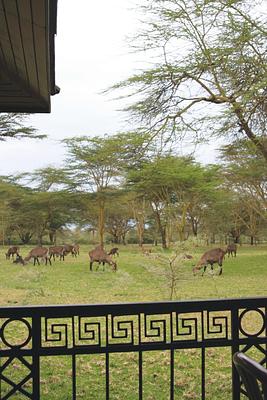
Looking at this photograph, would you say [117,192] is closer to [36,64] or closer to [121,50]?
[121,50]

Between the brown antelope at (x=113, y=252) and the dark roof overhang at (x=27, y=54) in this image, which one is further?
the brown antelope at (x=113, y=252)

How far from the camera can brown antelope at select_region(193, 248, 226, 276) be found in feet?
21.2

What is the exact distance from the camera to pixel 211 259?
6617 mm

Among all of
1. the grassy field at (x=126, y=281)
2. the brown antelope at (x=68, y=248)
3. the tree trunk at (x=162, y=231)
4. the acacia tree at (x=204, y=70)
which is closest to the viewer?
the acacia tree at (x=204, y=70)

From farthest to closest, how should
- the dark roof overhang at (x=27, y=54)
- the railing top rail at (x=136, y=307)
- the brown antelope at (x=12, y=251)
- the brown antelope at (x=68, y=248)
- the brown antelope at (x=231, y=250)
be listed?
the brown antelope at (x=231, y=250)
the brown antelope at (x=68, y=248)
the brown antelope at (x=12, y=251)
the railing top rail at (x=136, y=307)
the dark roof overhang at (x=27, y=54)

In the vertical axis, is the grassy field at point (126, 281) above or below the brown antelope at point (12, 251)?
below

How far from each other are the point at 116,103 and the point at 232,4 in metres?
1.85

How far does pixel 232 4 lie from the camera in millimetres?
5367

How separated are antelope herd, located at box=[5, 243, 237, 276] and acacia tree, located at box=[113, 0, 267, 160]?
1.54 meters

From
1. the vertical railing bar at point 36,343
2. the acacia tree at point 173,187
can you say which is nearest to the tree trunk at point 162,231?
the acacia tree at point 173,187

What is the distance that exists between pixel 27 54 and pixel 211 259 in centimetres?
564

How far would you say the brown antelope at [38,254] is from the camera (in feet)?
21.1

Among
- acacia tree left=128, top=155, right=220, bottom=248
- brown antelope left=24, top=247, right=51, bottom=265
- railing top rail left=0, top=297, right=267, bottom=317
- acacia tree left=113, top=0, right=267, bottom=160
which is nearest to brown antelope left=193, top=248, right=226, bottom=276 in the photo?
acacia tree left=128, top=155, right=220, bottom=248

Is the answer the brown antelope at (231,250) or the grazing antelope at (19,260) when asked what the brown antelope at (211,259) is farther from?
the grazing antelope at (19,260)
